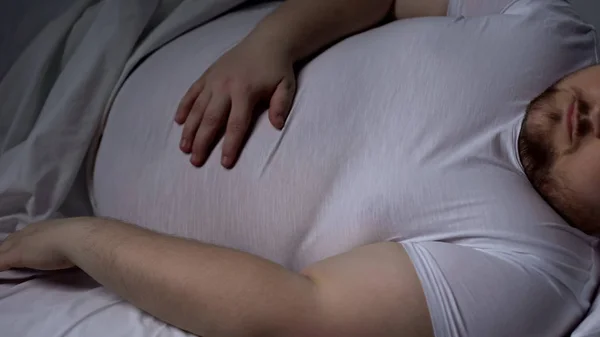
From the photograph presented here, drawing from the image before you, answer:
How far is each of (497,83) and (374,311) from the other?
338 mm

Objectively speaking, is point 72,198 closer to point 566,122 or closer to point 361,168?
point 361,168

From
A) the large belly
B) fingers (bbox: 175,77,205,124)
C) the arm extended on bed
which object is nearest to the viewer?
the arm extended on bed

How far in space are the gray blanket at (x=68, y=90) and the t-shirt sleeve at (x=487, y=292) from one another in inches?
19.3

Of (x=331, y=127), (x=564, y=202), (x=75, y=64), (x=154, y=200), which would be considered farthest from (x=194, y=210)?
(x=564, y=202)

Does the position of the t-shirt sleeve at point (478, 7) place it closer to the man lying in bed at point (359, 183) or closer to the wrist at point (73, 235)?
the man lying in bed at point (359, 183)

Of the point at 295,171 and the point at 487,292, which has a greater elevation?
the point at 295,171

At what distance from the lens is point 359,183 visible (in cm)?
71

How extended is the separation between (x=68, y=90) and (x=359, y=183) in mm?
441

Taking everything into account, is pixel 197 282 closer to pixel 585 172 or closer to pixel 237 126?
pixel 237 126

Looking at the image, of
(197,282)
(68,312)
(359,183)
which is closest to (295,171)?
(359,183)

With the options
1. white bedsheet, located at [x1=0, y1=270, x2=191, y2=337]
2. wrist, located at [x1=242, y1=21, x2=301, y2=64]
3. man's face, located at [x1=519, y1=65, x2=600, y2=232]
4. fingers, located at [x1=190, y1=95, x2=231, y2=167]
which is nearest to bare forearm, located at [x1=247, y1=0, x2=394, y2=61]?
wrist, located at [x1=242, y1=21, x2=301, y2=64]

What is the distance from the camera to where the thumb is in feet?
2.50

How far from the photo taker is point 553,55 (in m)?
0.79

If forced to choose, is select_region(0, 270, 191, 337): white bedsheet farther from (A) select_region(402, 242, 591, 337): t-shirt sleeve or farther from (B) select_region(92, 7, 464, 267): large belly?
(A) select_region(402, 242, 591, 337): t-shirt sleeve
